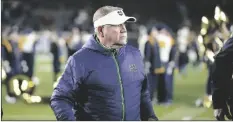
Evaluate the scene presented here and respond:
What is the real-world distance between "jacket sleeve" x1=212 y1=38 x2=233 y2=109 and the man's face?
2.56ft

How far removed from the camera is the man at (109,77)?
Result: 106 inches

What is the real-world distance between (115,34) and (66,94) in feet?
1.35

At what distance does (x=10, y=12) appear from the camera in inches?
247

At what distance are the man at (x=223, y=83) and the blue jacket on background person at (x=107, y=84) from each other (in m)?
0.67

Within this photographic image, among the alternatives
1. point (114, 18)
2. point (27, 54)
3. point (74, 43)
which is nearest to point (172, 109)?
point (74, 43)

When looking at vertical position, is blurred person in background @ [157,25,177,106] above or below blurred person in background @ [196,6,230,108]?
below

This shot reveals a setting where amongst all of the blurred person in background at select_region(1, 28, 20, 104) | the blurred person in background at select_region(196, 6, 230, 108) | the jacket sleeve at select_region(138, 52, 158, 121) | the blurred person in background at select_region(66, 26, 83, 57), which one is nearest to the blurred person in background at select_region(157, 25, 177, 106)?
the blurred person in background at select_region(66, 26, 83, 57)

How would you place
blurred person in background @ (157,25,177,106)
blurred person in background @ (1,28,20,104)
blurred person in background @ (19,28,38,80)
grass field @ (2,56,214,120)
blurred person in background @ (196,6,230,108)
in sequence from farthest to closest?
blurred person in background @ (19,28,38,80), blurred person in background @ (1,28,20,104), blurred person in background @ (157,25,177,106), grass field @ (2,56,214,120), blurred person in background @ (196,6,230,108)

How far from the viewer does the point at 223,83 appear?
3.28 meters

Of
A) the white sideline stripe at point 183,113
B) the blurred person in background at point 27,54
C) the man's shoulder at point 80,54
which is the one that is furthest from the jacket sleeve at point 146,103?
the blurred person in background at point 27,54

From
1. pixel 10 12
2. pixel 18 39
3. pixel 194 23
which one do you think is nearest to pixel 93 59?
pixel 10 12

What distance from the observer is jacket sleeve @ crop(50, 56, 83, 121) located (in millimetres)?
2559

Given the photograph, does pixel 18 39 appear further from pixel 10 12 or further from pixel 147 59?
pixel 147 59

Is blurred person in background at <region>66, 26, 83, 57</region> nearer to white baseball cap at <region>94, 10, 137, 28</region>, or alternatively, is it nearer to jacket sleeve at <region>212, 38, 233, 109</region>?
jacket sleeve at <region>212, 38, 233, 109</region>
